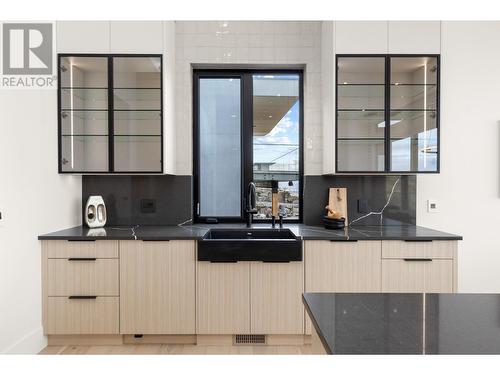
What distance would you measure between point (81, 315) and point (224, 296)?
1.08m

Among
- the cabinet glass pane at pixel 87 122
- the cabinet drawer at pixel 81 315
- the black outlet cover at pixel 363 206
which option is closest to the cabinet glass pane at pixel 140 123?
the cabinet glass pane at pixel 87 122

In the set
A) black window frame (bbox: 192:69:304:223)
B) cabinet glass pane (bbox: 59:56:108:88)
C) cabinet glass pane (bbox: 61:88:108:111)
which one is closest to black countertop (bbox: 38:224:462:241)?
black window frame (bbox: 192:69:304:223)

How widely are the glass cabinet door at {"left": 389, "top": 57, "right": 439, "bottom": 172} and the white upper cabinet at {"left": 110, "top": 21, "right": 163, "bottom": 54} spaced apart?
1993mm

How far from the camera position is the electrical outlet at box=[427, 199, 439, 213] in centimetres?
301

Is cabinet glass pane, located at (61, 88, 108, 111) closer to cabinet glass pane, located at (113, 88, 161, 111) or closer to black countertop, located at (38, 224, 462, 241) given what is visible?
cabinet glass pane, located at (113, 88, 161, 111)

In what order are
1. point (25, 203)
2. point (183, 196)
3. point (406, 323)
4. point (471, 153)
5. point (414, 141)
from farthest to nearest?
1. point (183, 196)
2. point (471, 153)
3. point (414, 141)
4. point (25, 203)
5. point (406, 323)

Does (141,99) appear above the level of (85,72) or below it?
below

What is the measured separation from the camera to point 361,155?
110 inches

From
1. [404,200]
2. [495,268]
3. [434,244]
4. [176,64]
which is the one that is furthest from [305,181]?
[495,268]

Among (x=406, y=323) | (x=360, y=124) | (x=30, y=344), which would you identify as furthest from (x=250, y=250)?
(x=30, y=344)

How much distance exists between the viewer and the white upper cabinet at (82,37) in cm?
265

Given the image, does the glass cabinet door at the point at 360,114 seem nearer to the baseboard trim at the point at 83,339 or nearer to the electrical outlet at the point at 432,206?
the electrical outlet at the point at 432,206

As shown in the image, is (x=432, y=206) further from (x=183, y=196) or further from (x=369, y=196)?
(x=183, y=196)

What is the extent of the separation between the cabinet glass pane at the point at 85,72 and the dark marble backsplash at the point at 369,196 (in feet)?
6.57
